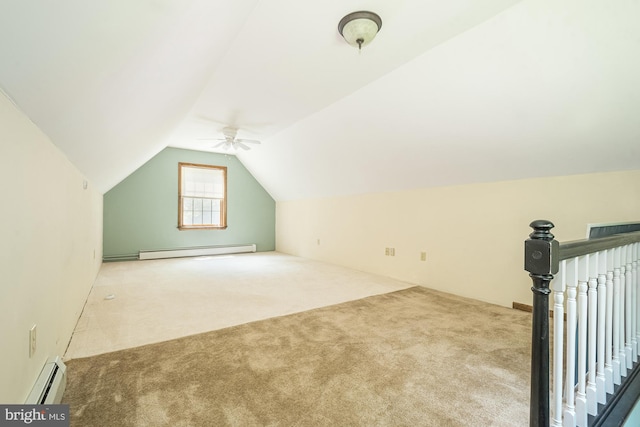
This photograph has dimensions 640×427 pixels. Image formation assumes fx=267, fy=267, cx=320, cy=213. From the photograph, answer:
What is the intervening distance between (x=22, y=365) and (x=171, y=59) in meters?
1.65

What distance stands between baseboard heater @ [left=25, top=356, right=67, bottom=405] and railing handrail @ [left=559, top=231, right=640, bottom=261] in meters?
2.12

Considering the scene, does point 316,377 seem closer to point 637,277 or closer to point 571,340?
point 571,340

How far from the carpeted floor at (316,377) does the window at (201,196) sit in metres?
4.63

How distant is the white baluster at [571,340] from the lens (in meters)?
0.95

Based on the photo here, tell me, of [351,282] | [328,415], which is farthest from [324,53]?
[351,282]

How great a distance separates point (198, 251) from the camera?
20.2 ft

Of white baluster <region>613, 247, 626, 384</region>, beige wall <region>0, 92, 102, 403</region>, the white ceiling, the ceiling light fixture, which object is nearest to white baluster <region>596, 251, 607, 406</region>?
white baluster <region>613, 247, 626, 384</region>

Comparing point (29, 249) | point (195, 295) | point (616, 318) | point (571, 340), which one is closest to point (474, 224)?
point (616, 318)

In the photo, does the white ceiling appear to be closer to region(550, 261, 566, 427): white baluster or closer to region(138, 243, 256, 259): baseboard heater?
region(550, 261, 566, 427): white baluster

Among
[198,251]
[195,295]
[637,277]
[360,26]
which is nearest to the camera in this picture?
[637,277]

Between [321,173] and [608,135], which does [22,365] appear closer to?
[608,135]

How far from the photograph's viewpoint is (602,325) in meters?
1.18

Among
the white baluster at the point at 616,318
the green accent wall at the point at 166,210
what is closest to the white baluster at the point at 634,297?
the white baluster at the point at 616,318

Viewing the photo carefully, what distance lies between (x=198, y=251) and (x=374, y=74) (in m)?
5.42
